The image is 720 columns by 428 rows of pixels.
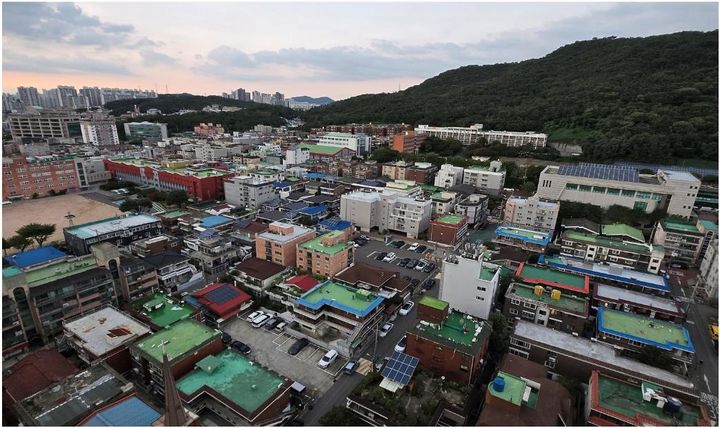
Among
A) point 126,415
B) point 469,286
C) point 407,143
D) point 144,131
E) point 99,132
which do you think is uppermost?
point 407,143

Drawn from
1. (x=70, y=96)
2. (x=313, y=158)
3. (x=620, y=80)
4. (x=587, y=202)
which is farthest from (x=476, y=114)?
(x=70, y=96)

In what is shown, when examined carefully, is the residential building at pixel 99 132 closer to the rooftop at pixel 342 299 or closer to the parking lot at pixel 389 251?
the parking lot at pixel 389 251

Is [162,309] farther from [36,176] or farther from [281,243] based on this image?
[36,176]

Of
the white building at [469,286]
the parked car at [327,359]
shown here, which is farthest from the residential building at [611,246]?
the parked car at [327,359]

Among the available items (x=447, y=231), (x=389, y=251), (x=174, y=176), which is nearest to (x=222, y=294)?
(x=389, y=251)

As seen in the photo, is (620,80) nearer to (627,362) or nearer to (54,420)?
(627,362)

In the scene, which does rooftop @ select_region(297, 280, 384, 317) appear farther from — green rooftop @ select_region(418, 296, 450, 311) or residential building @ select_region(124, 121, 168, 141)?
residential building @ select_region(124, 121, 168, 141)
